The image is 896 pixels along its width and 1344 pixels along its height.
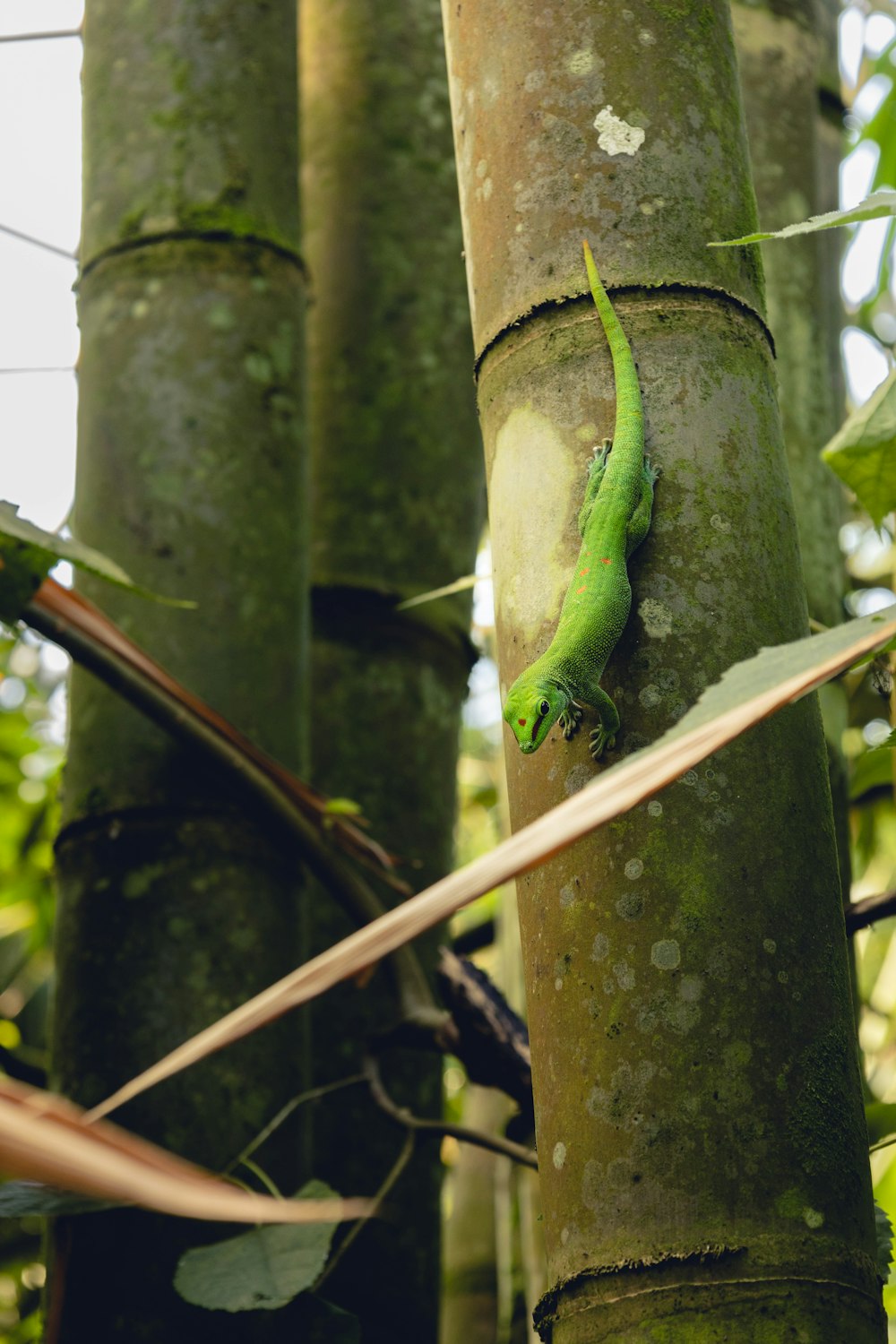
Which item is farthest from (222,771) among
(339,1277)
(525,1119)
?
(339,1277)

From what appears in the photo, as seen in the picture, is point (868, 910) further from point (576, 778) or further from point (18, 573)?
point (18, 573)

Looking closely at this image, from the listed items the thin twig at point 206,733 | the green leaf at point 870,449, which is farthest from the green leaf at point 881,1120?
the green leaf at point 870,449

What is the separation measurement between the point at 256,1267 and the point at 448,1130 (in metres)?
0.45

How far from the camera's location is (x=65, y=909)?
7.68ft

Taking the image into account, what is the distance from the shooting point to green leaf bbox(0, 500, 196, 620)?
183cm

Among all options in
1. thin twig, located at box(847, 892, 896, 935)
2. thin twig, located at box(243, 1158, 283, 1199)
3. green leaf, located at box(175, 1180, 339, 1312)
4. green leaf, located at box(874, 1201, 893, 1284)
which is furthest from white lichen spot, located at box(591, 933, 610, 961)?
thin twig, located at box(243, 1158, 283, 1199)

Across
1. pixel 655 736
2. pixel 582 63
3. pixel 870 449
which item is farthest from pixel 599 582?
pixel 582 63

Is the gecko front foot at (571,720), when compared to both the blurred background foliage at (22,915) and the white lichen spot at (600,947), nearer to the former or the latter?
the white lichen spot at (600,947)

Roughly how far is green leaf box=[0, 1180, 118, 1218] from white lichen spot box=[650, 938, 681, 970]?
3.52 feet

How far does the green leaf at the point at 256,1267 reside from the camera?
6.11 feet

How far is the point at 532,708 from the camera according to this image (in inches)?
58.3

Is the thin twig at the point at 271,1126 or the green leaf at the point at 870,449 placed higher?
the green leaf at the point at 870,449

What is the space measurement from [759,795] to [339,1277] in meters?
1.78

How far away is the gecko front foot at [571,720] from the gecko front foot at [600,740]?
0.03m
